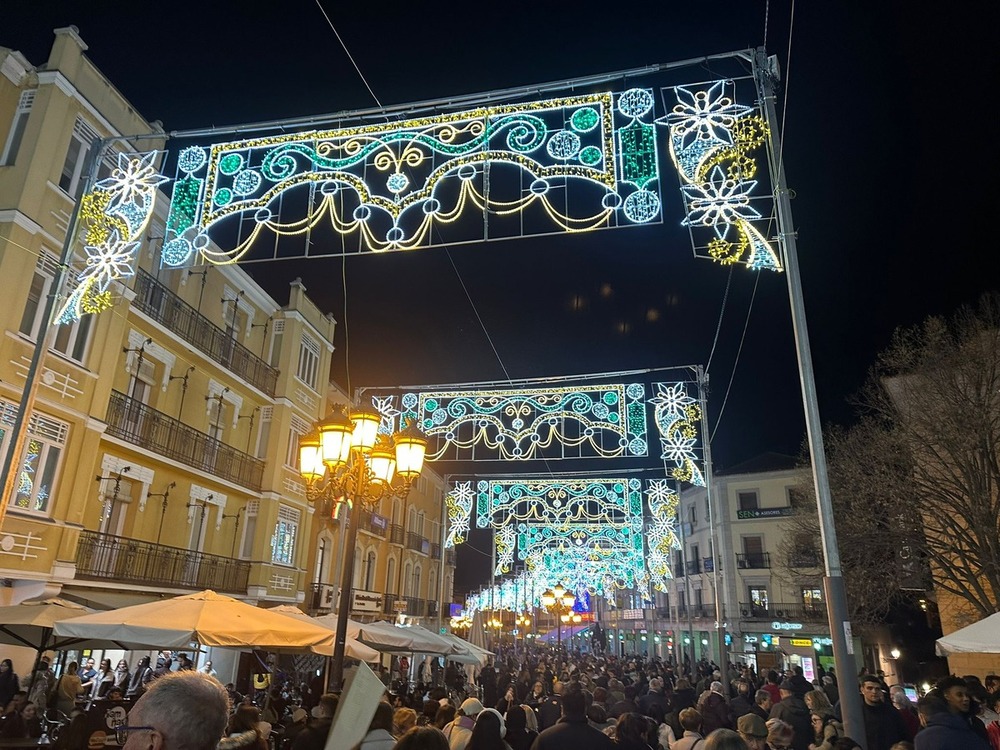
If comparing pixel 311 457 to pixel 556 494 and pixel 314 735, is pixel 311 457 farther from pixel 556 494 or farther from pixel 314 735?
pixel 556 494

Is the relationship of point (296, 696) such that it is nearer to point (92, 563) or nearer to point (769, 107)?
→ point (92, 563)

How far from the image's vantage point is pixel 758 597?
135 ft

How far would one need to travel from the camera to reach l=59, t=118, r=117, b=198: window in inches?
542

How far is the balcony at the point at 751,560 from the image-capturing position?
41312 mm

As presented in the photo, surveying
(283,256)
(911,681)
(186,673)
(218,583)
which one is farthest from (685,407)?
(911,681)

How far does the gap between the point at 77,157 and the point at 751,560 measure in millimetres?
39435

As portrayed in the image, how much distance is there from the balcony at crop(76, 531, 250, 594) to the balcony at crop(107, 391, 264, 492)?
2.13 meters

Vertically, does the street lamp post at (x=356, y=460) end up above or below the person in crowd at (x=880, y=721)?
above

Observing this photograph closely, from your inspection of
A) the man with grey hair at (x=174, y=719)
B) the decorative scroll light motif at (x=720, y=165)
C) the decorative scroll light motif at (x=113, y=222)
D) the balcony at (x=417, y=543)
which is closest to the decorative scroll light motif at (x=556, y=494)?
the balcony at (x=417, y=543)

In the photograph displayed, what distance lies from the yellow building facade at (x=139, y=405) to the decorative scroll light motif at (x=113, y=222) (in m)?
0.56

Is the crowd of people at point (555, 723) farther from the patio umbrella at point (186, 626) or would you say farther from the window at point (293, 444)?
the window at point (293, 444)

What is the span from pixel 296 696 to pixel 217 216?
12.1 m

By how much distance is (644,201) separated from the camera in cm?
826

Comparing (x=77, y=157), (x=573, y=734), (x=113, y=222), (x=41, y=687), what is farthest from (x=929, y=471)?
(x=77, y=157)
